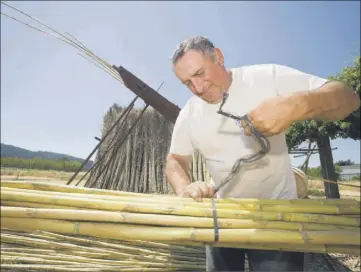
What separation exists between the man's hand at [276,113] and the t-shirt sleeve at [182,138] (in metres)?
0.85

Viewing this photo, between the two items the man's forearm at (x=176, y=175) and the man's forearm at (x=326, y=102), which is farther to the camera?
the man's forearm at (x=176, y=175)

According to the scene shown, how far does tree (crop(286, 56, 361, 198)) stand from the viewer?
29.2 feet

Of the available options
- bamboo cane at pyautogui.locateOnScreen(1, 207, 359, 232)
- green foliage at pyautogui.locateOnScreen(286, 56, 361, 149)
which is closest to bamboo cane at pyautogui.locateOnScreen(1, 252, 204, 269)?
bamboo cane at pyautogui.locateOnScreen(1, 207, 359, 232)

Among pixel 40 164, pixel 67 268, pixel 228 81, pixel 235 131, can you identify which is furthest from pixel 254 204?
pixel 40 164

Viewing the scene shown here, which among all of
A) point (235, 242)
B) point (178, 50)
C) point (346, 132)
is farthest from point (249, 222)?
point (346, 132)

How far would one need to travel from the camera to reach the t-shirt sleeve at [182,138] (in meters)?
2.17

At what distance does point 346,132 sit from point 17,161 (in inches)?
1368

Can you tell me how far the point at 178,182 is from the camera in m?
2.04

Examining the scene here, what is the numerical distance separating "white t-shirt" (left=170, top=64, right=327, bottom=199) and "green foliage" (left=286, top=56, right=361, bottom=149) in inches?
285

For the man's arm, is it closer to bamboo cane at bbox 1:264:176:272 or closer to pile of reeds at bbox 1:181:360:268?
pile of reeds at bbox 1:181:360:268

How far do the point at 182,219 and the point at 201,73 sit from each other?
3.20ft

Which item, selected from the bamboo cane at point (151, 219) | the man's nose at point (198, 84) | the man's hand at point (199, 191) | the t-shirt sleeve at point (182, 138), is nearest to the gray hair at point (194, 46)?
the man's nose at point (198, 84)

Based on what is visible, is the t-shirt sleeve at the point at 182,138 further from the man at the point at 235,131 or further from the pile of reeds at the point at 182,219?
the pile of reeds at the point at 182,219

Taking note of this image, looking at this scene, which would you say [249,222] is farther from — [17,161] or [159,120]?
[17,161]
